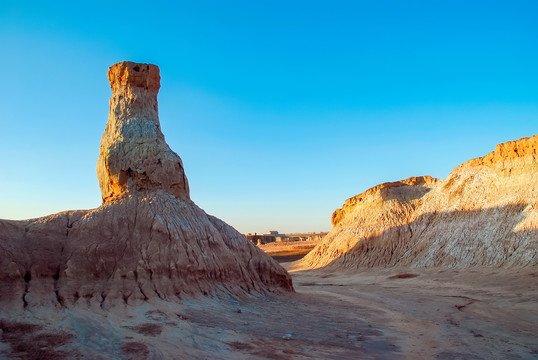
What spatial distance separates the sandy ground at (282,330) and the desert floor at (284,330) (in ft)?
0.07

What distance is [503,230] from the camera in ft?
83.5

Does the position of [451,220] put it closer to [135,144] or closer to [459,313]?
[459,313]

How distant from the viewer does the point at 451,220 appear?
3084 centimetres

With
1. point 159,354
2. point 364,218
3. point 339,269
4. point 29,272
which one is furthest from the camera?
point 364,218

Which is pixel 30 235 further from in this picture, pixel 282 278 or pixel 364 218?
pixel 364 218

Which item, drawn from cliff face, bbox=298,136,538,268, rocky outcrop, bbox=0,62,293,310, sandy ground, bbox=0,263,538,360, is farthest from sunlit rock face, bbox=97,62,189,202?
cliff face, bbox=298,136,538,268

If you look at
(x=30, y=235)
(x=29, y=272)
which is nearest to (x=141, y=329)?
(x=29, y=272)

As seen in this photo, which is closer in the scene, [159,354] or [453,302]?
[159,354]

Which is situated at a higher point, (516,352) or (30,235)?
(30,235)

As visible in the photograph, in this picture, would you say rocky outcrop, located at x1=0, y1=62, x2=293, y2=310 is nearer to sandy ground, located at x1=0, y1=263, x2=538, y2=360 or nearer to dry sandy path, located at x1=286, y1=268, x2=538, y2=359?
sandy ground, located at x1=0, y1=263, x2=538, y2=360

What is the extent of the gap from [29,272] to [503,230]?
84.7 feet

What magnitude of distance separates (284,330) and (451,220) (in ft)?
80.9

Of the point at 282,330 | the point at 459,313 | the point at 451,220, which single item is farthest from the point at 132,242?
the point at 451,220

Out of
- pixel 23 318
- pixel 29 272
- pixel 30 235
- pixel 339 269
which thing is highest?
pixel 30 235
